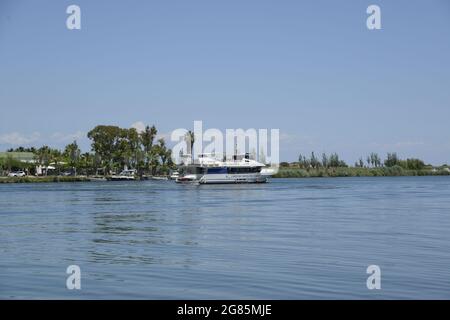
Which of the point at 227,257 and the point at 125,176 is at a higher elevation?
the point at 125,176

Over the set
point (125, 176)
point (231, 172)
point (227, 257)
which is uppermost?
point (231, 172)

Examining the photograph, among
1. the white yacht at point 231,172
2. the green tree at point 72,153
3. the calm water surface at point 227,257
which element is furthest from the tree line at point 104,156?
the calm water surface at point 227,257

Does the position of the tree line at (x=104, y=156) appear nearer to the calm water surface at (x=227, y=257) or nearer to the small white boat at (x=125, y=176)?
the small white boat at (x=125, y=176)

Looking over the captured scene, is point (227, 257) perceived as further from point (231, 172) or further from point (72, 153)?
point (72, 153)

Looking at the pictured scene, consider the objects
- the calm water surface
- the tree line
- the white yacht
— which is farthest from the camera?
the tree line

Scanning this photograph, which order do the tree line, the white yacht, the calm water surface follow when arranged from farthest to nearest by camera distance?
1. the tree line
2. the white yacht
3. the calm water surface

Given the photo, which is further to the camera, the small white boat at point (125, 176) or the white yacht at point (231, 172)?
the small white boat at point (125, 176)

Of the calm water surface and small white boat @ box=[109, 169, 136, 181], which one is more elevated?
small white boat @ box=[109, 169, 136, 181]

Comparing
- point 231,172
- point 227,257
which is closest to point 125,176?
point 231,172

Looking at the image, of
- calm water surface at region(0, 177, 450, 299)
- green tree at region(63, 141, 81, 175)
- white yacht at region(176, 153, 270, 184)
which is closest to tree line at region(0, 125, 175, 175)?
green tree at region(63, 141, 81, 175)

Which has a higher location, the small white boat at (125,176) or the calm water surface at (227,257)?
the small white boat at (125,176)

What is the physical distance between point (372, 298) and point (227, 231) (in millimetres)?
17075

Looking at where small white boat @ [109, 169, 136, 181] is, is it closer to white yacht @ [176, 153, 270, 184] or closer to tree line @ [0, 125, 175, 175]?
tree line @ [0, 125, 175, 175]
